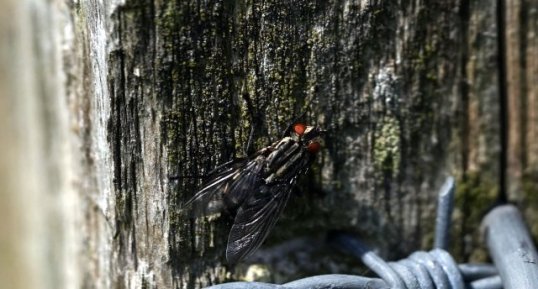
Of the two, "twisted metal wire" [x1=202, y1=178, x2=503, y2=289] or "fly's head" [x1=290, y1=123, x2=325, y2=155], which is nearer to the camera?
"twisted metal wire" [x1=202, y1=178, x2=503, y2=289]

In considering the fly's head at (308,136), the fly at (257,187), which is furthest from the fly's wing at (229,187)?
the fly's head at (308,136)

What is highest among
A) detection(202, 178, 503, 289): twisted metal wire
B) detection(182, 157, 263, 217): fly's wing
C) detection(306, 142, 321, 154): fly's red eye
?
detection(306, 142, 321, 154): fly's red eye

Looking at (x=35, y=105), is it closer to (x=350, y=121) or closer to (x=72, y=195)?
(x=72, y=195)

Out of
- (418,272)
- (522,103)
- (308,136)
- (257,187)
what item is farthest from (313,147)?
(522,103)

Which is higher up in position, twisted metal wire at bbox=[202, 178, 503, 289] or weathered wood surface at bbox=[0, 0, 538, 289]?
weathered wood surface at bbox=[0, 0, 538, 289]

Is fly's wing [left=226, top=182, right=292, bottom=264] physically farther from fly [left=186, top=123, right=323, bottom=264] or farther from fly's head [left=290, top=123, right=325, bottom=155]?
fly's head [left=290, top=123, right=325, bottom=155]

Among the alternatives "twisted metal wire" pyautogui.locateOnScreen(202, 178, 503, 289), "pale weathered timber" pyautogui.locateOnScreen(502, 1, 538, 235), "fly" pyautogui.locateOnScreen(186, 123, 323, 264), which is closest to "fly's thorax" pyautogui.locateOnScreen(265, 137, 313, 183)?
"fly" pyautogui.locateOnScreen(186, 123, 323, 264)

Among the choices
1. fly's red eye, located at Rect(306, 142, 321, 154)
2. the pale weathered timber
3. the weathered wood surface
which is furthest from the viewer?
the pale weathered timber

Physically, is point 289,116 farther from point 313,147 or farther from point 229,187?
point 229,187
